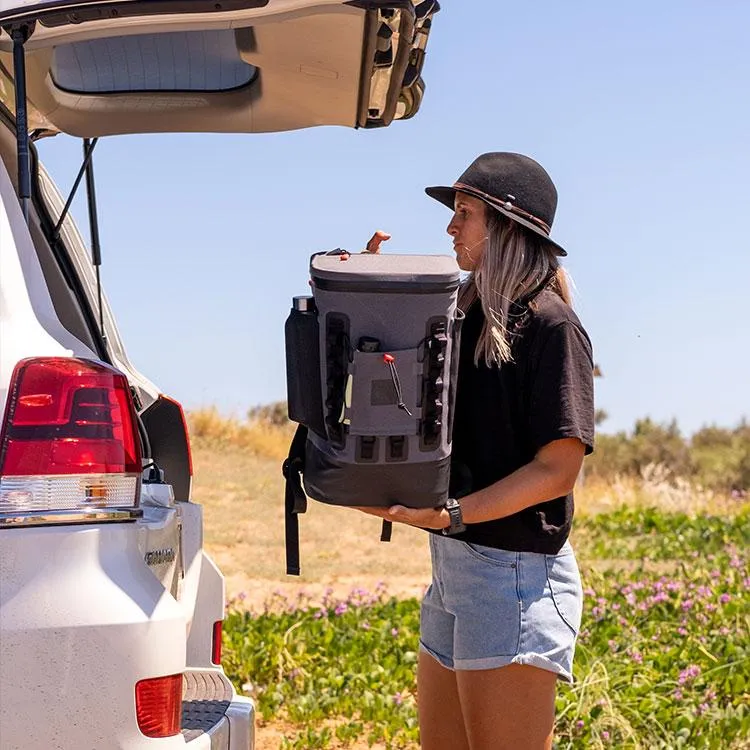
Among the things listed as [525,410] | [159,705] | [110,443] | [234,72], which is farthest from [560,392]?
[234,72]

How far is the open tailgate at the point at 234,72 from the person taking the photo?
10.0 feet

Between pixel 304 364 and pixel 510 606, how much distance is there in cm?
79

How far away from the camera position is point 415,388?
2.87 metres

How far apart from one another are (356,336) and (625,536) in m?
9.94

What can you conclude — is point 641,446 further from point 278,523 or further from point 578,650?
point 578,650

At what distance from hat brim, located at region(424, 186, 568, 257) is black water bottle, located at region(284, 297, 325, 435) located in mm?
599

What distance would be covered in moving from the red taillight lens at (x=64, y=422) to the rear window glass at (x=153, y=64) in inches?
56.6

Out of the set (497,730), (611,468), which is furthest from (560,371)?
(611,468)

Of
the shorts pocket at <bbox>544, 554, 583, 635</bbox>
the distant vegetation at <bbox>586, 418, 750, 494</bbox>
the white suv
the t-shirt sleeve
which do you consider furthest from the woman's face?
the distant vegetation at <bbox>586, 418, 750, 494</bbox>

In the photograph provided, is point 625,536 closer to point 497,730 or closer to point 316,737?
point 316,737

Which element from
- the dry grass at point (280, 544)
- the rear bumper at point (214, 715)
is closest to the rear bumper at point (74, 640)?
the rear bumper at point (214, 715)

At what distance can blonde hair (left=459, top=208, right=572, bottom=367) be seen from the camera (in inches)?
123

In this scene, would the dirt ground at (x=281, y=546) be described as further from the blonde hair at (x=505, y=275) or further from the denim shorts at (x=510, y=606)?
the blonde hair at (x=505, y=275)

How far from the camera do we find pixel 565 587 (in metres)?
3.19
